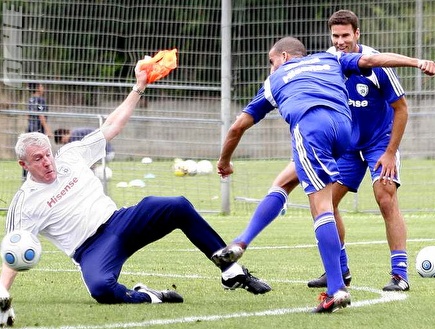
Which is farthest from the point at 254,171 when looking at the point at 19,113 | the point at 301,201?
the point at 19,113

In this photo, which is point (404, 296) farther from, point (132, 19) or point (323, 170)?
point (132, 19)

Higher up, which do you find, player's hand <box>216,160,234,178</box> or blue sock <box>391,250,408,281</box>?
player's hand <box>216,160,234,178</box>

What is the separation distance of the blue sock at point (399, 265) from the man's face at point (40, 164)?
2.65 m

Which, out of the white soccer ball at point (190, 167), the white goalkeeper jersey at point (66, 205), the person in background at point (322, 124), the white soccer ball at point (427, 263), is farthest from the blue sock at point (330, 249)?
the white soccer ball at point (190, 167)

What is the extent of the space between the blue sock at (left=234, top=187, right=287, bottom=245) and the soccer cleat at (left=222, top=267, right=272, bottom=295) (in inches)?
9.8

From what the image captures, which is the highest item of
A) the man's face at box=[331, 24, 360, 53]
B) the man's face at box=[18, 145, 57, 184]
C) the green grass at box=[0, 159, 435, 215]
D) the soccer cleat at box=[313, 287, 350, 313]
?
the man's face at box=[331, 24, 360, 53]

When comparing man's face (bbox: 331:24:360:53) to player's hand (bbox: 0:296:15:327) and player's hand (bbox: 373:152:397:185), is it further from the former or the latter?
player's hand (bbox: 0:296:15:327)

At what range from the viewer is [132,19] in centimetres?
1780

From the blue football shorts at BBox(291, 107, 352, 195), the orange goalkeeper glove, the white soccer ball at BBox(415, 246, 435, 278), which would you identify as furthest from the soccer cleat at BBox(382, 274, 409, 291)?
the orange goalkeeper glove

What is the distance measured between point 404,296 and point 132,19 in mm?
10843

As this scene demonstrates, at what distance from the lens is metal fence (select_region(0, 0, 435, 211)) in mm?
17344

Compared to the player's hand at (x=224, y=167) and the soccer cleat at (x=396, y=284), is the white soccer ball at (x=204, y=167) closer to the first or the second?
the player's hand at (x=224, y=167)

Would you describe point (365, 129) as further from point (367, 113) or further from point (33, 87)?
point (33, 87)

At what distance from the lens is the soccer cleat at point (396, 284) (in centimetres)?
816
